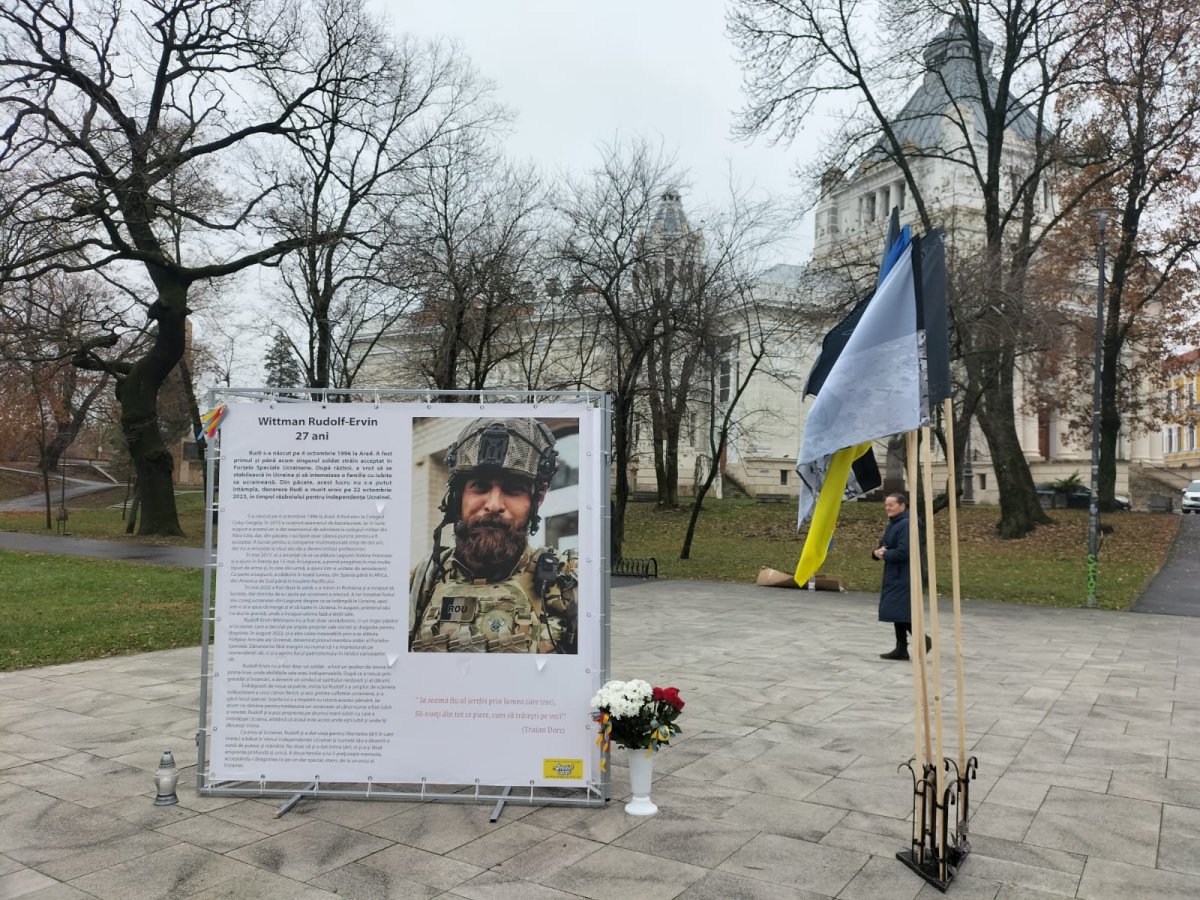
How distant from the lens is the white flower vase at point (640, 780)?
552cm

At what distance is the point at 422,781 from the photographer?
220 inches

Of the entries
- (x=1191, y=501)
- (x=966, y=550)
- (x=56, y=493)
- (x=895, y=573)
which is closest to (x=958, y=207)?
(x=966, y=550)

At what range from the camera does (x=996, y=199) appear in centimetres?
2661

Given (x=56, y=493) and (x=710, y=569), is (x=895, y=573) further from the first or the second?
(x=56, y=493)

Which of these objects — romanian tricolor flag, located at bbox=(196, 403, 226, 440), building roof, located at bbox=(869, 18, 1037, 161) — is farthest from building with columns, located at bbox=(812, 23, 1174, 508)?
romanian tricolor flag, located at bbox=(196, 403, 226, 440)

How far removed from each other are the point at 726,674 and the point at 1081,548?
64.5 ft

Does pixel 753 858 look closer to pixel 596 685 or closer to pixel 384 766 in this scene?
pixel 596 685

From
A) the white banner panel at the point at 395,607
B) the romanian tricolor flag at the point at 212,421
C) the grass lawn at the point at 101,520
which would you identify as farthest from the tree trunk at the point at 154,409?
the white banner panel at the point at 395,607

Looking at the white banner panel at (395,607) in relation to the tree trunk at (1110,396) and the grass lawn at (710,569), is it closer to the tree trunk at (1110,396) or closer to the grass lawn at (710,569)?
the grass lawn at (710,569)

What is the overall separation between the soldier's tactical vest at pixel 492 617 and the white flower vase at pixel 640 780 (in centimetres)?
75

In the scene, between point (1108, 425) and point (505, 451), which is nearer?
point (505, 451)

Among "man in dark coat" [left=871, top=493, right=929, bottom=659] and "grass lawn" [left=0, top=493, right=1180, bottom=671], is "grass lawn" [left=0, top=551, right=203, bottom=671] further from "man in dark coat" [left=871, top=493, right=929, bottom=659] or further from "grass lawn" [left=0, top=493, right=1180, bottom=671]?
"man in dark coat" [left=871, top=493, right=929, bottom=659]

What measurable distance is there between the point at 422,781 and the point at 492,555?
144cm

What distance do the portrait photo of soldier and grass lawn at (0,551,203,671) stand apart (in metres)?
7.28
